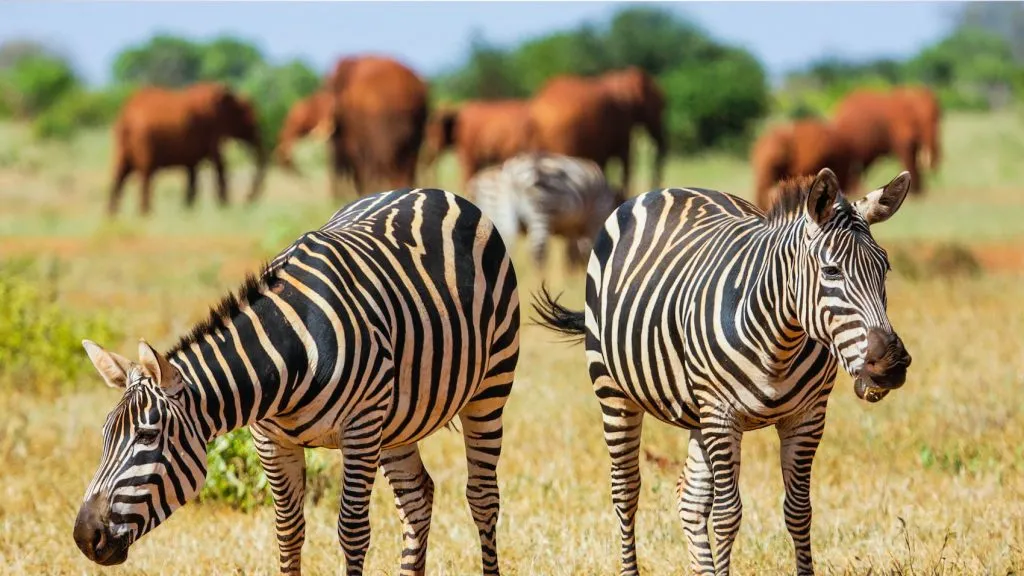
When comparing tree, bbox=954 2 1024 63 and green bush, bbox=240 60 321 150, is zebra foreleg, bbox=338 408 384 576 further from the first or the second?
tree, bbox=954 2 1024 63

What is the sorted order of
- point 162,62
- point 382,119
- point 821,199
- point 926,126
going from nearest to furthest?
point 821,199
point 382,119
point 926,126
point 162,62

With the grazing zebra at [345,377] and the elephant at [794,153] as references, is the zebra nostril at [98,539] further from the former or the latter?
the elephant at [794,153]

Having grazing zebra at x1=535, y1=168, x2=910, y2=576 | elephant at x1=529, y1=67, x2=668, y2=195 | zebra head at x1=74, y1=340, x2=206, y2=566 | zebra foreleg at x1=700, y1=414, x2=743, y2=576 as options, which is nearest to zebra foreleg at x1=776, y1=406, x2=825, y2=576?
grazing zebra at x1=535, y1=168, x2=910, y2=576

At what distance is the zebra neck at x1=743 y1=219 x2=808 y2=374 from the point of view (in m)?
4.91

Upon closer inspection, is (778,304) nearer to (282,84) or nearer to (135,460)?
(135,460)

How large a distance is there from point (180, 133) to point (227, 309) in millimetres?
24070

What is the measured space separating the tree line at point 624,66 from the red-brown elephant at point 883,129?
1140 centimetres

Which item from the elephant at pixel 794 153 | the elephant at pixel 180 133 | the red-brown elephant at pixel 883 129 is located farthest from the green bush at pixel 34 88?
the elephant at pixel 794 153

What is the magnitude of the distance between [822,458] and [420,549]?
2968 millimetres

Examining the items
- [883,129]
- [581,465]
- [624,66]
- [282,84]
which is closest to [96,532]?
[581,465]

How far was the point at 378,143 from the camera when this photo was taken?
2067cm

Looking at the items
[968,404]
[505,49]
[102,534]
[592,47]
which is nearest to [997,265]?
[968,404]

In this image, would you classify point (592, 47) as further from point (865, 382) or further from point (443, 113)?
point (865, 382)

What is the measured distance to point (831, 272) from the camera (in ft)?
15.4
